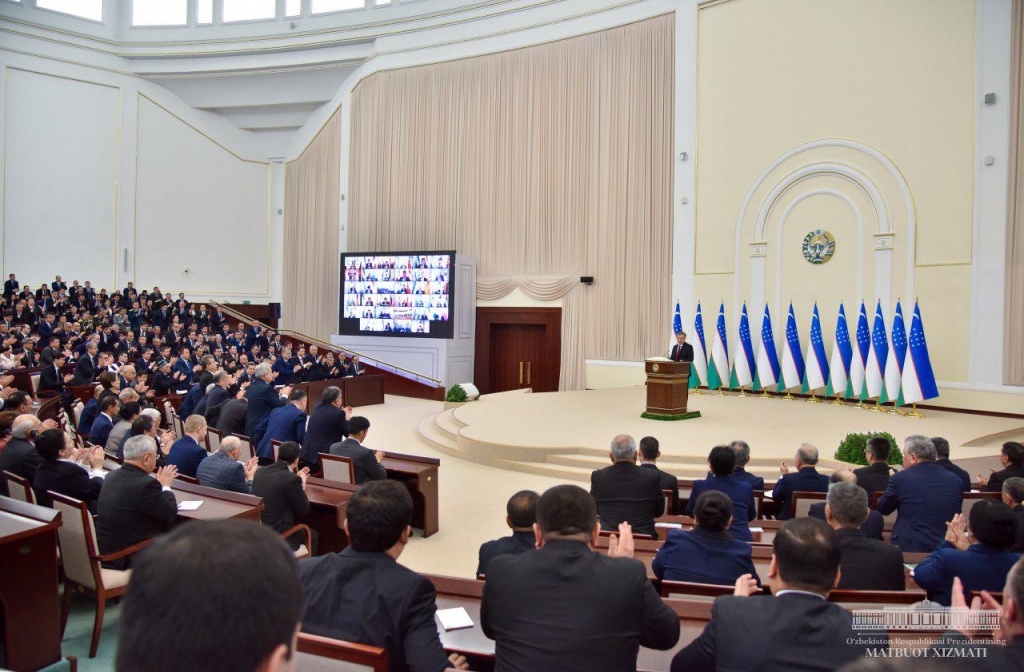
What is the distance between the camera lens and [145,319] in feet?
47.4

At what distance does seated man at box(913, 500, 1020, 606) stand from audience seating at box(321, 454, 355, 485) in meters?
3.68

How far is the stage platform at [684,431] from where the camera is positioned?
7273 mm

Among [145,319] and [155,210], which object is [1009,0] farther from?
[155,210]

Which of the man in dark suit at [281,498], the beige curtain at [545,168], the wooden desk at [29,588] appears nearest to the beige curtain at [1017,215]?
the beige curtain at [545,168]

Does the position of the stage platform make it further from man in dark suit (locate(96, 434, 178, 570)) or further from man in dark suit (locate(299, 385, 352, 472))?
man in dark suit (locate(96, 434, 178, 570))

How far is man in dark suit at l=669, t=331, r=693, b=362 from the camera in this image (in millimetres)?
9933

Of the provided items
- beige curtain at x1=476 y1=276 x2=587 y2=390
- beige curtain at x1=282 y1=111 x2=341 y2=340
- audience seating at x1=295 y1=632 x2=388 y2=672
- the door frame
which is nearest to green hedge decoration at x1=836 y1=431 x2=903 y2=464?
audience seating at x1=295 y1=632 x2=388 y2=672

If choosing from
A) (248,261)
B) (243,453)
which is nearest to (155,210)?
(248,261)

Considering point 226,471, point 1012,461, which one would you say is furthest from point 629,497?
point 226,471

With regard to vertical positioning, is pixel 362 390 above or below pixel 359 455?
below

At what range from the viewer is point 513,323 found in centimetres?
1564

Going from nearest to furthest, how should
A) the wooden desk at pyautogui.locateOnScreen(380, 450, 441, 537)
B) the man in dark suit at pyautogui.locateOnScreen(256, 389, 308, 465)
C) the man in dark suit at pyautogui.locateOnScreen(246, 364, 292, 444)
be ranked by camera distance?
the wooden desk at pyautogui.locateOnScreen(380, 450, 441, 537), the man in dark suit at pyautogui.locateOnScreen(256, 389, 308, 465), the man in dark suit at pyautogui.locateOnScreen(246, 364, 292, 444)

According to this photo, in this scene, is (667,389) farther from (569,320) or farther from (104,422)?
(104,422)

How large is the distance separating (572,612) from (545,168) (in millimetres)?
13919
